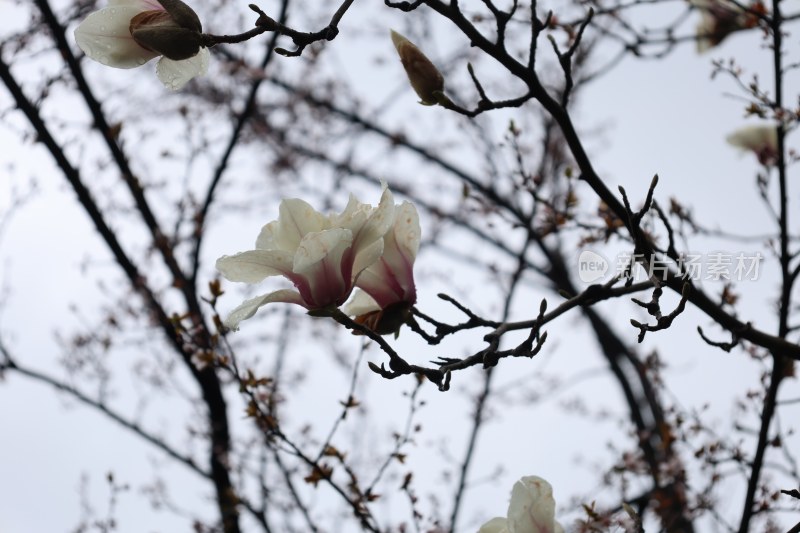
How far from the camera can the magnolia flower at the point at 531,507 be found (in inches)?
54.0

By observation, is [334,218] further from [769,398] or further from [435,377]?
[769,398]

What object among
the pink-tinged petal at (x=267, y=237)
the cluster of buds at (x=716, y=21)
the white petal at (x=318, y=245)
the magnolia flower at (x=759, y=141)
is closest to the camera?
the white petal at (x=318, y=245)

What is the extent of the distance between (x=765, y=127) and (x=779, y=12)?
443 mm

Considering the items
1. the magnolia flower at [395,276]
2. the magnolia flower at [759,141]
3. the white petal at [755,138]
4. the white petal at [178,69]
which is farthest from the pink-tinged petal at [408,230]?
the white petal at [755,138]

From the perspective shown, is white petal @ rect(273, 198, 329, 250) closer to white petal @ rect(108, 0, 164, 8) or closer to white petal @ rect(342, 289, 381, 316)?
white petal @ rect(342, 289, 381, 316)

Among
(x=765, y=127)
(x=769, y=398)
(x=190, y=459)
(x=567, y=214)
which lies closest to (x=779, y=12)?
(x=765, y=127)

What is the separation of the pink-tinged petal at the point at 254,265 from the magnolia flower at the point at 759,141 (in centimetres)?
159

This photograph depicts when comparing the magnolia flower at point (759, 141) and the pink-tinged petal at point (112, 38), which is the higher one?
the magnolia flower at point (759, 141)

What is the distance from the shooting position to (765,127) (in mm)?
2379

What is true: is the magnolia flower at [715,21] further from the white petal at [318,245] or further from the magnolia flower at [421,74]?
the white petal at [318,245]

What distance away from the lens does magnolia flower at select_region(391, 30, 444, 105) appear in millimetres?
1265

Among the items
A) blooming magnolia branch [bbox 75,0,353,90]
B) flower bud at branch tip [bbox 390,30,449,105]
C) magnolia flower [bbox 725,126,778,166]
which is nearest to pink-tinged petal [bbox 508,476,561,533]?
flower bud at branch tip [bbox 390,30,449,105]

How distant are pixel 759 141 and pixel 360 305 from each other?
1654 millimetres

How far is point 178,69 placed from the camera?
1262 millimetres
